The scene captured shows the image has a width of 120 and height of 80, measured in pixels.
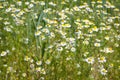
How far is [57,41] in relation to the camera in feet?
12.9

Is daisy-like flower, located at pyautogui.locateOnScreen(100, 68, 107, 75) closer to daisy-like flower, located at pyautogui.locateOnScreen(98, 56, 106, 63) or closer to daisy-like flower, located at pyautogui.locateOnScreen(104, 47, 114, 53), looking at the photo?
daisy-like flower, located at pyautogui.locateOnScreen(98, 56, 106, 63)

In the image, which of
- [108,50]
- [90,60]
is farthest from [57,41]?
[108,50]

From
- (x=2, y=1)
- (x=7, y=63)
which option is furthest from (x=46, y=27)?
(x=2, y=1)

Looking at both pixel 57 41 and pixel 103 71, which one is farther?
pixel 57 41

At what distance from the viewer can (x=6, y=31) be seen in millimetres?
4184

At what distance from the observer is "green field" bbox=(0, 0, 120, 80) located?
3.59 meters

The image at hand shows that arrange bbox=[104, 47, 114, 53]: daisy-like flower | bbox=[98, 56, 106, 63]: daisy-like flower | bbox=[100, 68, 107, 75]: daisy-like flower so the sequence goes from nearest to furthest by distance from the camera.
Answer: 1. bbox=[100, 68, 107, 75]: daisy-like flower
2. bbox=[98, 56, 106, 63]: daisy-like flower
3. bbox=[104, 47, 114, 53]: daisy-like flower

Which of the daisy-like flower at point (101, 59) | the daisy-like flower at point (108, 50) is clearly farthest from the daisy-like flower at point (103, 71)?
the daisy-like flower at point (108, 50)

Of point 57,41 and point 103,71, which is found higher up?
point 57,41

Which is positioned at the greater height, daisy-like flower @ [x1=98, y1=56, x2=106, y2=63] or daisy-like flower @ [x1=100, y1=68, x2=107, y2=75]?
daisy-like flower @ [x1=98, y1=56, x2=106, y2=63]

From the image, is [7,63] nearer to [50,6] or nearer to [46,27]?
[46,27]

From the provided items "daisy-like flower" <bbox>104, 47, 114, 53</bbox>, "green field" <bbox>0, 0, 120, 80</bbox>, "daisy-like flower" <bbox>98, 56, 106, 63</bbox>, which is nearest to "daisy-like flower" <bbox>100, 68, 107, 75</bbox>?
"green field" <bbox>0, 0, 120, 80</bbox>

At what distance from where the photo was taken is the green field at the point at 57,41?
3590 mm

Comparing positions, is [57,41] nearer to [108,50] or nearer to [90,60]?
[90,60]
